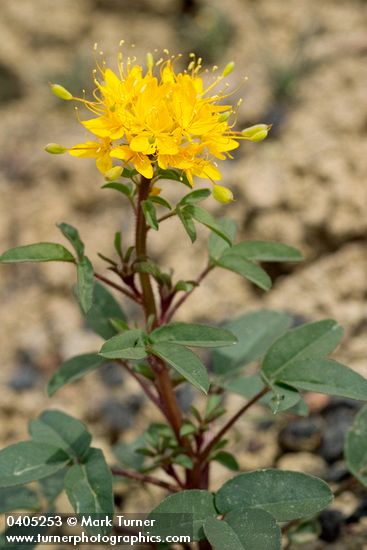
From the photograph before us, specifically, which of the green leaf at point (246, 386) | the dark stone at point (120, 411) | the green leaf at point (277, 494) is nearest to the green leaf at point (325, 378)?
the green leaf at point (277, 494)

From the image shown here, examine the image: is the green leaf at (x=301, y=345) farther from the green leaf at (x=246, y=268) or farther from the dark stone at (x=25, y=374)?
the dark stone at (x=25, y=374)

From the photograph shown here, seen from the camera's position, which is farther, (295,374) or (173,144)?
(295,374)

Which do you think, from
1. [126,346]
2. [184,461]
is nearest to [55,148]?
[126,346]

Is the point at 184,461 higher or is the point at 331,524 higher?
the point at 184,461

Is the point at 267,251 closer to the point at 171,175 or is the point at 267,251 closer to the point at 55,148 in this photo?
the point at 171,175

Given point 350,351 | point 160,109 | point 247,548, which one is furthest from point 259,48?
point 247,548

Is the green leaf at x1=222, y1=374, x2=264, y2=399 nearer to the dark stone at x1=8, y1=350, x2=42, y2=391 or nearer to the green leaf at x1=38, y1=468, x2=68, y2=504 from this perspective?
the green leaf at x1=38, y1=468, x2=68, y2=504

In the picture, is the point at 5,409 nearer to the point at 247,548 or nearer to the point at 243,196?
the point at 243,196
